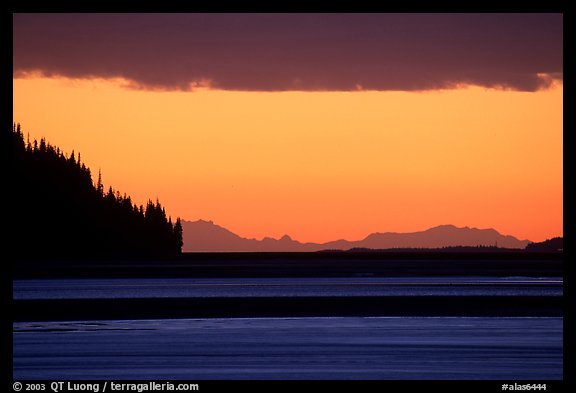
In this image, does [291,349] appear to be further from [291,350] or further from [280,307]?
[280,307]

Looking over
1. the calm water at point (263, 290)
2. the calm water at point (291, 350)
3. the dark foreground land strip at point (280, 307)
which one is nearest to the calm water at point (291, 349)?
the calm water at point (291, 350)

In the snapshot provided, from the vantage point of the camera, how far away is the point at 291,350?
3647cm

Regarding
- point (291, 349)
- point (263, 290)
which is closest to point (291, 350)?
point (291, 349)

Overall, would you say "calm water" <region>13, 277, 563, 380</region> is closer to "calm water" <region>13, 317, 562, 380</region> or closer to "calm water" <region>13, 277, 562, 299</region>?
"calm water" <region>13, 317, 562, 380</region>

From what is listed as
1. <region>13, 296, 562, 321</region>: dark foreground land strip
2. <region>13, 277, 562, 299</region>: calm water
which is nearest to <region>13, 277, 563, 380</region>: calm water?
<region>13, 296, 562, 321</region>: dark foreground land strip

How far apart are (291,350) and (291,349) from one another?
34 centimetres

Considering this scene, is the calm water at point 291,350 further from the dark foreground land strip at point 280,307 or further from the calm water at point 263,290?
the calm water at point 263,290

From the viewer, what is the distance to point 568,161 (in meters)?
21.5

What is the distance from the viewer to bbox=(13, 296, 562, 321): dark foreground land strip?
5884cm

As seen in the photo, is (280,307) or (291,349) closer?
(291,349)

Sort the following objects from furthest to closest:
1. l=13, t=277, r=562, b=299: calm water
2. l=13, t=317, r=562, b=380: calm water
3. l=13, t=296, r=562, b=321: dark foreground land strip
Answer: l=13, t=277, r=562, b=299: calm water, l=13, t=296, r=562, b=321: dark foreground land strip, l=13, t=317, r=562, b=380: calm water

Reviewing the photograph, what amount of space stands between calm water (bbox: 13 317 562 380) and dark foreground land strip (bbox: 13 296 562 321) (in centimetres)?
741
